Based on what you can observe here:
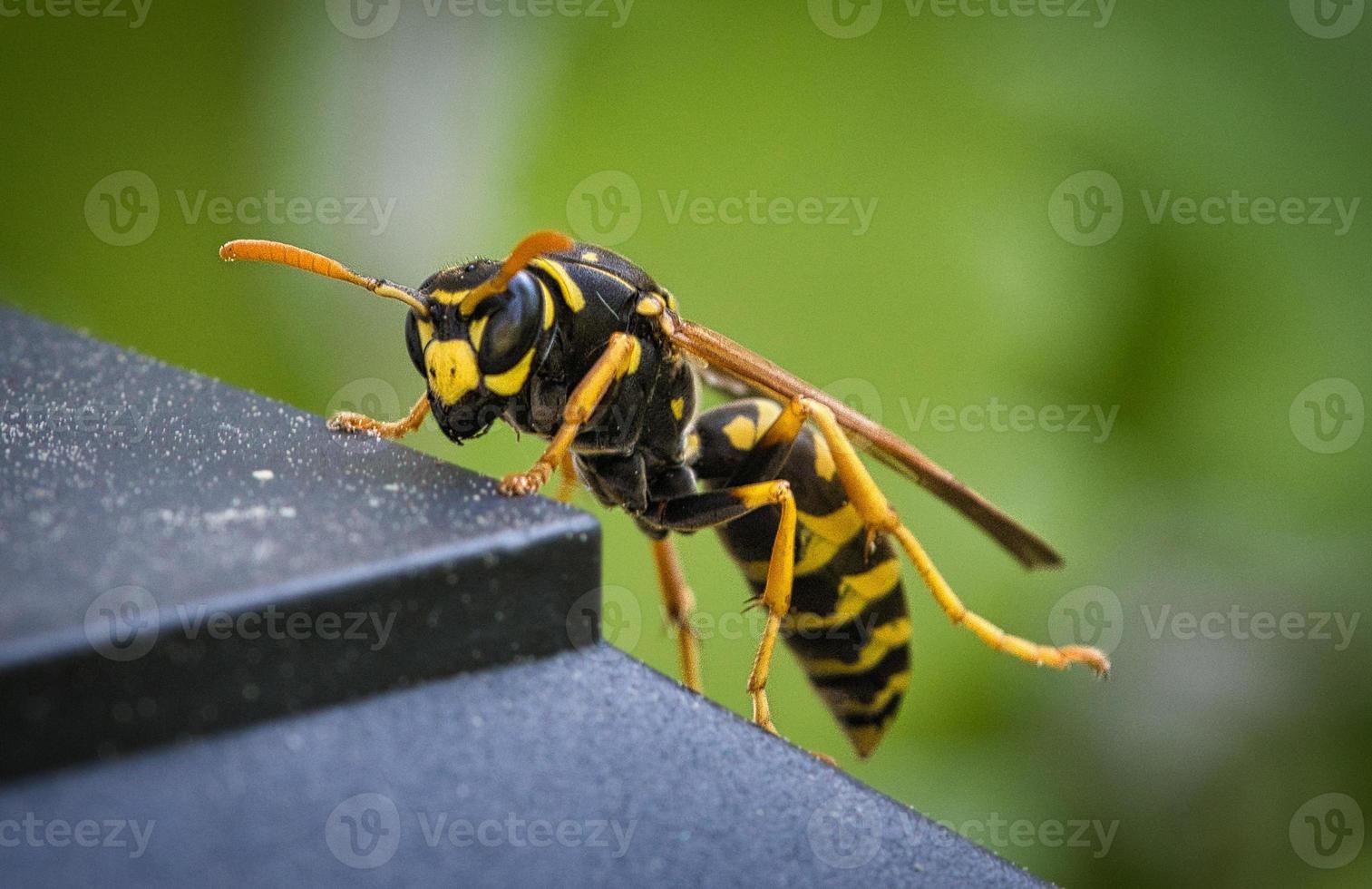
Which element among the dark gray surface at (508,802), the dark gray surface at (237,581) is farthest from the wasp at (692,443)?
the dark gray surface at (508,802)

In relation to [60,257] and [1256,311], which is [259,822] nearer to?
[1256,311]

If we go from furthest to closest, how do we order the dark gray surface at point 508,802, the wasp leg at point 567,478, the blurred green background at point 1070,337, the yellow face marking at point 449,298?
the blurred green background at point 1070,337 < the wasp leg at point 567,478 < the yellow face marking at point 449,298 < the dark gray surface at point 508,802

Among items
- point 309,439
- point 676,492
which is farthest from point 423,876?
point 676,492

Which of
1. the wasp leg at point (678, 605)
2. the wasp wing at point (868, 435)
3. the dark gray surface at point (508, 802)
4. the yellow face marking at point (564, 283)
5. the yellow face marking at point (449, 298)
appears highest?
the dark gray surface at point (508, 802)

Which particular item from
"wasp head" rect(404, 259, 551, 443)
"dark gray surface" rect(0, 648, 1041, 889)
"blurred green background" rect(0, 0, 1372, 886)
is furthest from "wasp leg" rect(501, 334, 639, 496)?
"blurred green background" rect(0, 0, 1372, 886)

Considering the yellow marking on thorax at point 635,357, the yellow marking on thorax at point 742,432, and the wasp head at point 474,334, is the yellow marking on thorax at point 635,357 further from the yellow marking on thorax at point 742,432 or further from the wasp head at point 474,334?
the yellow marking on thorax at point 742,432

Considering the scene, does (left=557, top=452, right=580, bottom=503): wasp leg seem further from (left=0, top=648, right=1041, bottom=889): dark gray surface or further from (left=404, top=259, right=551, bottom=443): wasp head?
(left=0, top=648, right=1041, bottom=889): dark gray surface

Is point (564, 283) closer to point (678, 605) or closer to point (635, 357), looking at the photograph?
point (635, 357)

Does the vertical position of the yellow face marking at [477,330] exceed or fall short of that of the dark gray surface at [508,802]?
it falls short
